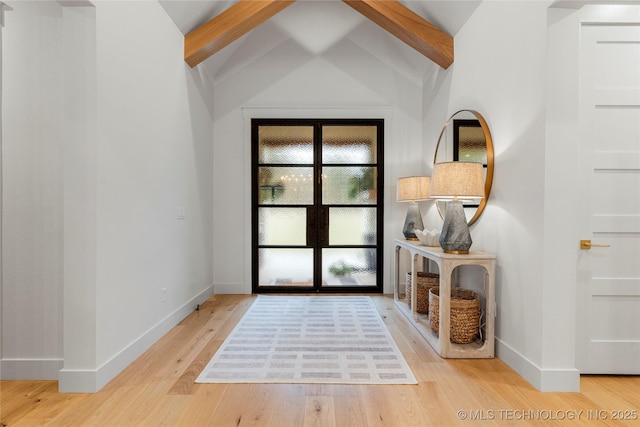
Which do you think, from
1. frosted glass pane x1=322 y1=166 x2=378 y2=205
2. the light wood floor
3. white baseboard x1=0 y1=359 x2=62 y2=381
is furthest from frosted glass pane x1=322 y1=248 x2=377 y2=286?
white baseboard x1=0 y1=359 x2=62 y2=381

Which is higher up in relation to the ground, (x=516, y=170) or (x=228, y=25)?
(x=228, y=25)

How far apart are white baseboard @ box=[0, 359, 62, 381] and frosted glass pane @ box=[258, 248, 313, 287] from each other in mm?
2621

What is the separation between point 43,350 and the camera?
2258mm

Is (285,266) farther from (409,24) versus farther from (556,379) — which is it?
(556,379)

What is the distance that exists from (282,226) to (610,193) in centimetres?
330

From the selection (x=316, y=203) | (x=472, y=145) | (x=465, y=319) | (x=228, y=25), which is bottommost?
(x=465, y=319)

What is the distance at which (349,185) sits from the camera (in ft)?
15.5

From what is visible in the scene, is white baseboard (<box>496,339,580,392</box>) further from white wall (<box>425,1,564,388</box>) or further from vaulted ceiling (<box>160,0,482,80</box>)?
vaulted ceiling (<box>160,0,482,80</box>)

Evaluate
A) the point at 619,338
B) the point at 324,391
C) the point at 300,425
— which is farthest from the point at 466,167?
the point at 300,425

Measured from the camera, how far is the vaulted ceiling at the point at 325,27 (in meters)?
3.34

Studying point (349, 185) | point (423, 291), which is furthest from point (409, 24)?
point (423, 291)

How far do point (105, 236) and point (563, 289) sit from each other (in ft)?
8.71

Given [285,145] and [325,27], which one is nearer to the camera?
[325,27]

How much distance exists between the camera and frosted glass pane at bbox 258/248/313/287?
186 inches
